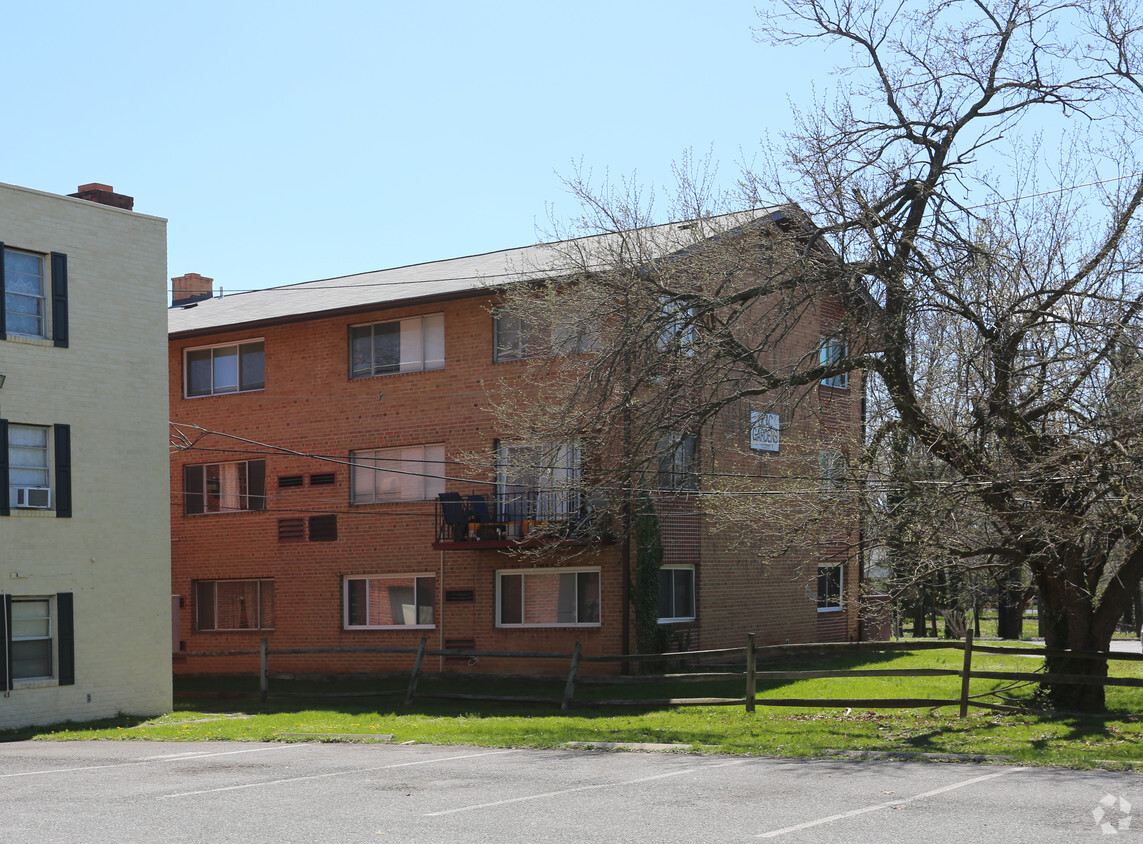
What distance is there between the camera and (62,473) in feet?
71.5

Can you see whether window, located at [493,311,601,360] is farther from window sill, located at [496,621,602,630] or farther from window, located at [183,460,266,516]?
window, located at [183,460,266,516]

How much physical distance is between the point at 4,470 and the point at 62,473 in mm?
1006

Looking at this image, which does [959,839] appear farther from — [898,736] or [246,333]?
[246,333]

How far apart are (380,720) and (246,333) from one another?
13.3 m

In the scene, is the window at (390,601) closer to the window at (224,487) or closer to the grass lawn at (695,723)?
the grass lawn at (695,723)

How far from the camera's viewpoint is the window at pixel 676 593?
26016mm

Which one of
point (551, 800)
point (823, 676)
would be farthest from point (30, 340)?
point (551, 800)

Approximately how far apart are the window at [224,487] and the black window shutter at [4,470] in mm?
9225

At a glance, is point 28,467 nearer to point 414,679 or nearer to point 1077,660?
point 414,679

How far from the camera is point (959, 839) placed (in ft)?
29.3

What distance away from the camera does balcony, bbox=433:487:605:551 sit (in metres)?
24.4

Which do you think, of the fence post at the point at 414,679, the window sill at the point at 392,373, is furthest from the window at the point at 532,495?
the fence post at the point at 414,679

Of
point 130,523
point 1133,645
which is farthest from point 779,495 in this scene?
point 1133,645

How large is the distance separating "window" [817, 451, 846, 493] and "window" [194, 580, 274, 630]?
1530cm
